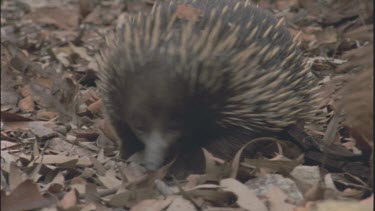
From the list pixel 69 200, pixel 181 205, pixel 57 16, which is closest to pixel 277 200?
pixel 181 205

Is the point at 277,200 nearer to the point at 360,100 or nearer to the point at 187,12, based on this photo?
the point at 360,100

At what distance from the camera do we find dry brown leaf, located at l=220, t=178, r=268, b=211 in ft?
10.3

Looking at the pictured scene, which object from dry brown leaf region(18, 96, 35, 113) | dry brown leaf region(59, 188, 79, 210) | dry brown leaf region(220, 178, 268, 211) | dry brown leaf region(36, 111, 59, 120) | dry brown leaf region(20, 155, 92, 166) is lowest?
dry brown leaf region(18, 96, 35, 113)

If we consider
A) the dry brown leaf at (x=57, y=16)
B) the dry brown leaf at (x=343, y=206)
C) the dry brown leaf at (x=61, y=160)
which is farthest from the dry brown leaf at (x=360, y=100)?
the dry brown leaf at (x=57, y=16)

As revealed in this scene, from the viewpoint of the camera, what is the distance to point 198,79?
351 cm

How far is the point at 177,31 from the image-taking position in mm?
3551

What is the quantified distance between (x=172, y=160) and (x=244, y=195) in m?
0.72

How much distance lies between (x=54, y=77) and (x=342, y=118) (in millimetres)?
2458

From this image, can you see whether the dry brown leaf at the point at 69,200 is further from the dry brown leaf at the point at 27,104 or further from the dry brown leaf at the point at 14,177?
the dry brown leaf at the point at 27,104

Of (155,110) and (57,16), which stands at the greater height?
(155,110)

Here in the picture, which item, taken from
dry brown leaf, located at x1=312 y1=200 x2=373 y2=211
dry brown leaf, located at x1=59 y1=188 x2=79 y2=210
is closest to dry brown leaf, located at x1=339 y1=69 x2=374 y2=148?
dry brown leaf, located at x1=312 y1=200 x2=373 y2=211

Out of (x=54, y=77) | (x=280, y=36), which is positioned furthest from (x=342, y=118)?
(x=54, y=77)

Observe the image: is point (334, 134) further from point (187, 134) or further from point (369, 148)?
point (187, 134)

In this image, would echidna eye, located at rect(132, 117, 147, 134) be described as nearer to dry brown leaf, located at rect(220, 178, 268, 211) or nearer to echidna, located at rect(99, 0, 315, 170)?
echidna, located at rect(99, 0, 315, 170)
